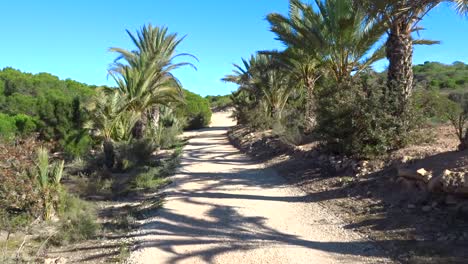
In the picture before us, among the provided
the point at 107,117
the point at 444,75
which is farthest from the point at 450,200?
the point at 444,75

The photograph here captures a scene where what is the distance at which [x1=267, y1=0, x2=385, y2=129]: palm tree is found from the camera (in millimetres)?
13695

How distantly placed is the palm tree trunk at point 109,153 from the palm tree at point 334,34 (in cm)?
751

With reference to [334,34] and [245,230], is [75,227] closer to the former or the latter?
[245,230]

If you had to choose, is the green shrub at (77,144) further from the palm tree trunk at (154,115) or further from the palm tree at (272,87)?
the palm tree at (272,87)

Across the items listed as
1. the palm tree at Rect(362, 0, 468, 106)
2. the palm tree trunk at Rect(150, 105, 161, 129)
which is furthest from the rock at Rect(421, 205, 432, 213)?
the palm tree trunk at Rect(150, 105, 161, 129)

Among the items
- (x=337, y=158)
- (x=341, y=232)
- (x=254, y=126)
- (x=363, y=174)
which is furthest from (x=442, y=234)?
(x=254, y=126)

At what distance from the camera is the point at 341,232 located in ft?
22.0

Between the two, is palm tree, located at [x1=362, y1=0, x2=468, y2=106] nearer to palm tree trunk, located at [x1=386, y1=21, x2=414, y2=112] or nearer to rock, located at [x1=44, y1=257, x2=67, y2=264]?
palm tree trunk, located at [x1=386, y1=21, x2=414, y2=112]

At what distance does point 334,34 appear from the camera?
14.1 meters

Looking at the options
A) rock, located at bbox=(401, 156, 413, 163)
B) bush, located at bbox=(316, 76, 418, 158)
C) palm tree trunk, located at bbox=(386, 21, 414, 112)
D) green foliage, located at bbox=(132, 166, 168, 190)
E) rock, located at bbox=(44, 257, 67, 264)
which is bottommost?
rock, located at bbox=(44, 257, 67, 264)

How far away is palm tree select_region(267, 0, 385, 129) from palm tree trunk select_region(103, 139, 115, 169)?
7.51m

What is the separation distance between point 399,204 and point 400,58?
5092 mm

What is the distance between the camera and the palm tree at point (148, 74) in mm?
19125

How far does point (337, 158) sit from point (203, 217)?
14.5ft
